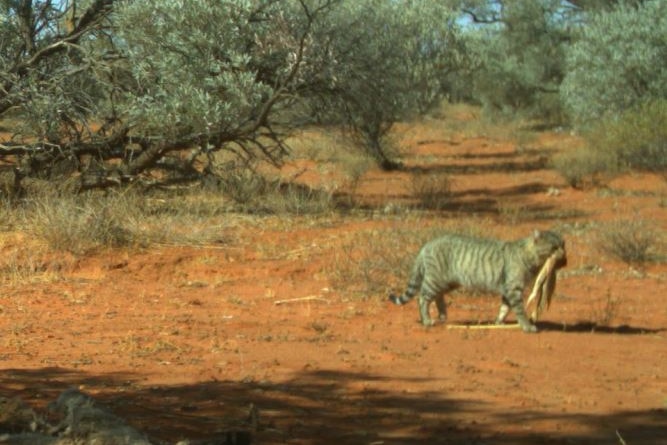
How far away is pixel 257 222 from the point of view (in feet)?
49.4

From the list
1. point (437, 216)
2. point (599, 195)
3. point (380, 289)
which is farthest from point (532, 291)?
point (599, 195)

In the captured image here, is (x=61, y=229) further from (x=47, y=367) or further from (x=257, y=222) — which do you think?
(x=47, y=367)

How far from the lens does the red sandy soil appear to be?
6.11 m

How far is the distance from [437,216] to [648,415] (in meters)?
9.98

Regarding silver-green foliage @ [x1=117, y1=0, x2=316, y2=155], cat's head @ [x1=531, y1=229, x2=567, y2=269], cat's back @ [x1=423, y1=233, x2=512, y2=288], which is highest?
silver-green foliage @ [x1=117, y1=0, x2=316, y2=155]

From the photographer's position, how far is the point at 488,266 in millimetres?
9203

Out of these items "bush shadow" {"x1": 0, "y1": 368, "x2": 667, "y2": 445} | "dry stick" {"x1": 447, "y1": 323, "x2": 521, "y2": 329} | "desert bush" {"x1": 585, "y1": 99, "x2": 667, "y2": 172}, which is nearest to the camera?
"bush shadow" {"x1": 0, "y1": 368, "x2": 667, "y2": 445}

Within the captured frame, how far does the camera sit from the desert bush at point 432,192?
58.1ft

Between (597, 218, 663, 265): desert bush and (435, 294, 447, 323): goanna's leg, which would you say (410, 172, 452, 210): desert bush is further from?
(435, 294, 447, 323): goanna's leg

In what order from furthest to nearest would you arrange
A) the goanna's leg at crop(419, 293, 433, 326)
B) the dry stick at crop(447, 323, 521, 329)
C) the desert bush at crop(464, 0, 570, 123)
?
the desert bush at crop(464, 0, 570, 123) → the goanna's leg at crop(419, 293, 433, 326) → the dry stick at crop(447, 323, 521, 329)

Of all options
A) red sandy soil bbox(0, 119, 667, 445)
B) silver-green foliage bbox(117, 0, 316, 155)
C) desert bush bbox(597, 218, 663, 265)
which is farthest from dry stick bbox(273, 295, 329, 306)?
silver-green foliage bbox(117, 0, 316, 155)

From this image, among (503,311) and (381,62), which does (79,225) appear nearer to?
(503,311)

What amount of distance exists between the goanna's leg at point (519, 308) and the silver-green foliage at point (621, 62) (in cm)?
1524

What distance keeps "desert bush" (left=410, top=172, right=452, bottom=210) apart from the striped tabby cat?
26.2 feet
